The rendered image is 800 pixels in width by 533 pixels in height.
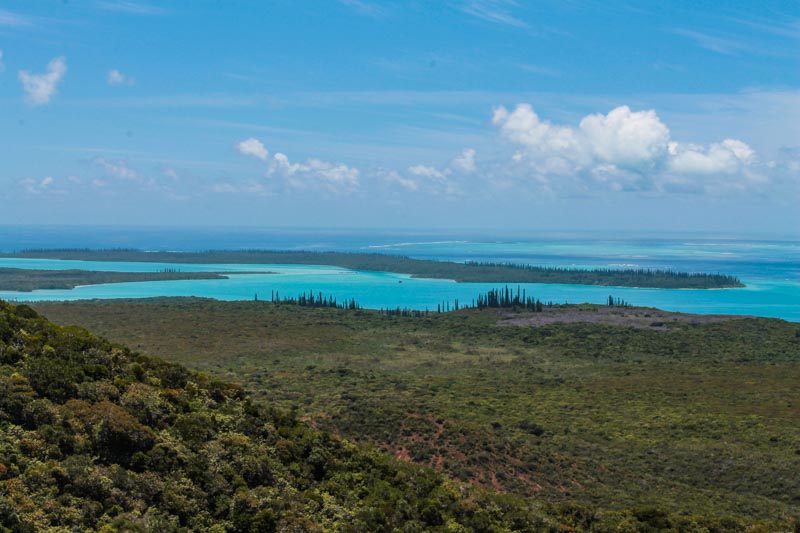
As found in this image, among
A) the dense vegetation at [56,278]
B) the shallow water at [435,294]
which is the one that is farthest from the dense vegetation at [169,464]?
the dense vegetation at [56,278]

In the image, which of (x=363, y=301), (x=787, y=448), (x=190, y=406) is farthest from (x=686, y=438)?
(x=363, y=301)

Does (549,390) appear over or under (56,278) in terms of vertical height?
under

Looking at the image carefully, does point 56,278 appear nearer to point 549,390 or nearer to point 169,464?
point 549,390

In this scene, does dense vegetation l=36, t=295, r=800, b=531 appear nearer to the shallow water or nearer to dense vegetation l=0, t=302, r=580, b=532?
dense vegetation l=0, t=302, r=580, b=532

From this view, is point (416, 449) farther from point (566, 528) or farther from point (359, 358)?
point (359, 358)

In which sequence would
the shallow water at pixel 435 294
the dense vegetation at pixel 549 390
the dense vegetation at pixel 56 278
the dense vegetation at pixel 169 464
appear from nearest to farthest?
the dense vegetation at pixel 169 464 < the dense vegetation at pixel 549 390 < the shallow water at pixel 435 294 < the dense vegetation at pixel 56 278

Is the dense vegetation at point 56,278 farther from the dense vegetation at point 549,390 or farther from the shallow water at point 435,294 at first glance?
the dense vegetation at point 549,390

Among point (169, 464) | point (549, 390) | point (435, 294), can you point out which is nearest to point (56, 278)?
point (435, 294)

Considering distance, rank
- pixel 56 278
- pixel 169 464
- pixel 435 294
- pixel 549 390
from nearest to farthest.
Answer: pixel 169 464, pixel 549 390, pixel 435 294, pixel 56 278

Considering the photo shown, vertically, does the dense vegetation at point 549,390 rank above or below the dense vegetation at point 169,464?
below
